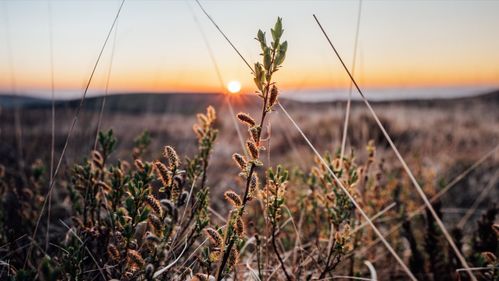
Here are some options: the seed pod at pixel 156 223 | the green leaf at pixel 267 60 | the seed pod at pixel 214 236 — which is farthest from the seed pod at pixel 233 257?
the green leaf at pixel 267 60

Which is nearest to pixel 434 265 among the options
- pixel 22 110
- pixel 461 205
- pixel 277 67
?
pixel 277 67

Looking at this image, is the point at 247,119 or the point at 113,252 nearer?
the point at 247,119

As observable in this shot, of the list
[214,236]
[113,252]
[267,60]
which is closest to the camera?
[267,60]

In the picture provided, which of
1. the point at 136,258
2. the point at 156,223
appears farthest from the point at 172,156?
the point at 136,258

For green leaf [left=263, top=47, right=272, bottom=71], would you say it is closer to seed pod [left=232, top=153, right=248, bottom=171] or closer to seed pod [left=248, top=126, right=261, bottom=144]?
seed pod [left=248, top=126, right=261, bottom=144]

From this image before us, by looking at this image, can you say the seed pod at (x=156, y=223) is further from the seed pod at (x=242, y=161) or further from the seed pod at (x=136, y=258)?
the seed pod at (x=242, y=161)

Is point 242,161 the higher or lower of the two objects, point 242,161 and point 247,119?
the lower

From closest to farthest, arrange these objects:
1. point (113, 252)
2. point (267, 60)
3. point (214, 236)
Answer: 1. point (267, 60)
2. point (214, 236)
3. point (113, 252)

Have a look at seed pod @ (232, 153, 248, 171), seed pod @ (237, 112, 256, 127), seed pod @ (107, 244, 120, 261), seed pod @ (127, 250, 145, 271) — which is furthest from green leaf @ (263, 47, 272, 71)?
seed pod @ (107, 244, 120, 261)

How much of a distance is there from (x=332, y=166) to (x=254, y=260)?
920 millimetres

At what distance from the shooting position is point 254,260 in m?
2.56

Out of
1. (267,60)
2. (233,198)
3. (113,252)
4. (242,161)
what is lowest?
(113,252)

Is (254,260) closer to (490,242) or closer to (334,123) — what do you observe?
(490,242)

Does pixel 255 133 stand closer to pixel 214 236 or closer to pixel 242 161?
pixel 242 161
